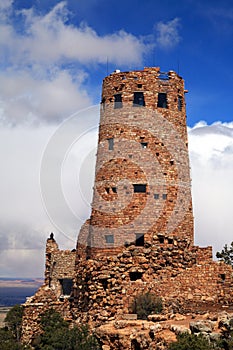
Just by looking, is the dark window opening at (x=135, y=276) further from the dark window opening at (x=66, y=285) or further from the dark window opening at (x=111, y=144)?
the dark window opening at (x=66, y=285)

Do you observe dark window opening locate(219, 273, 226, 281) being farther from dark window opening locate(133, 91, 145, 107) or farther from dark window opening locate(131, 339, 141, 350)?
dark window opening locate(133, 91, 145, 107)

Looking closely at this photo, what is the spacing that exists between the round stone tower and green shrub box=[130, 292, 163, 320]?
3.72 meters

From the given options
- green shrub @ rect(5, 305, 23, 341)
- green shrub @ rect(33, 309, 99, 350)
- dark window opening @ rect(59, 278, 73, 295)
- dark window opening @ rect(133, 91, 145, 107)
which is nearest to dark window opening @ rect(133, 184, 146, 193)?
dark window opening @ rect(133, 91, 145, 107)

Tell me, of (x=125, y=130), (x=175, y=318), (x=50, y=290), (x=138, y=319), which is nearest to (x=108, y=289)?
(x=138, y=319)

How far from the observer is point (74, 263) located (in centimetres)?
3922

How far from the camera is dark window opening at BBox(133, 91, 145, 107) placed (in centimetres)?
3503

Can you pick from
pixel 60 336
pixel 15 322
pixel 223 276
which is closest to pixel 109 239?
pixel 60 336

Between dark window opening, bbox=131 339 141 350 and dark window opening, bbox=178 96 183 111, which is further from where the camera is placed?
dark window opening, bbox=178 96 183 111

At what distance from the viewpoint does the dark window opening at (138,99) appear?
35031mm

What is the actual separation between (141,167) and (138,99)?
13.5 feet

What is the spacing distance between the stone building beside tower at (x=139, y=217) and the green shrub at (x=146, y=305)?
0.54 metres

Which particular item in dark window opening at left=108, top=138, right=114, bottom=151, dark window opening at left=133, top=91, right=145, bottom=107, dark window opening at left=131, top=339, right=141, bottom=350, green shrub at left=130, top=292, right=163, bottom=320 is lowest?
dark window opening at left=131, top=339, right=141, bottom=350

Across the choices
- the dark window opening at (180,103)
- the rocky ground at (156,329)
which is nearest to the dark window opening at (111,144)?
the dark window opening at (180,103)

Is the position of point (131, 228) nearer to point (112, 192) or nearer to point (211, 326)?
point (112, 192)
